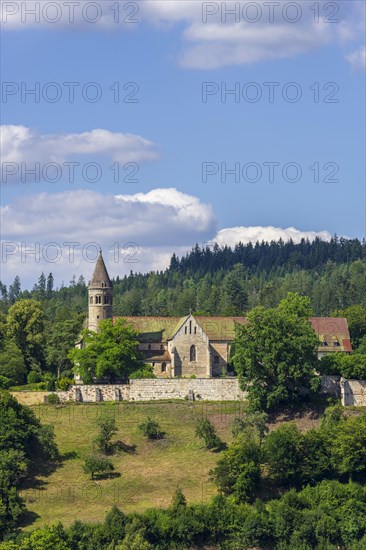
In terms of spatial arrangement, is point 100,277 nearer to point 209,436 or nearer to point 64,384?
point 64,384

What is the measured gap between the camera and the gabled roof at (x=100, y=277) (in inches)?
3984

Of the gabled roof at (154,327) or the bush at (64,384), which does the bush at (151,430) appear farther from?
the gabled roof at (154,327)

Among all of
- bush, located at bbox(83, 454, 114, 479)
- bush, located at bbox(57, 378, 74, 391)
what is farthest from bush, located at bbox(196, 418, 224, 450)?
bush, located at bbox(57, 378, 74, 391)

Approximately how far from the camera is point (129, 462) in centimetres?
7906

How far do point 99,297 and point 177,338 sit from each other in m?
8.20

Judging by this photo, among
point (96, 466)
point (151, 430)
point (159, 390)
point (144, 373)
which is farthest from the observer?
point (144, 373)

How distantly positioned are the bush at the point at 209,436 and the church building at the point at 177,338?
56.4 ft

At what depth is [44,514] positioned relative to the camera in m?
72.4

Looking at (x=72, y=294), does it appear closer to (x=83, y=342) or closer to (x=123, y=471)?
(x=83, y=342)

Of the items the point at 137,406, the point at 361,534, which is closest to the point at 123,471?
the point at 137,406

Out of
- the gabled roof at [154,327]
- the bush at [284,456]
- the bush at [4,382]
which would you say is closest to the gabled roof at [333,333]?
the gabled roof at [154,327]

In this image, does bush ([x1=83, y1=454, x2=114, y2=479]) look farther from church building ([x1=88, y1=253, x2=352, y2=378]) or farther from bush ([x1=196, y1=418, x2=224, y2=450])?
church building ([x1=88, y1=253, x2=352, y2=378])

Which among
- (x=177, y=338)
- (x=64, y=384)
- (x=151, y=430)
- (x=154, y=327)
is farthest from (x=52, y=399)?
(x=154, y=327)

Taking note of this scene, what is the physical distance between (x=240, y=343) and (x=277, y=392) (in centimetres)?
489
